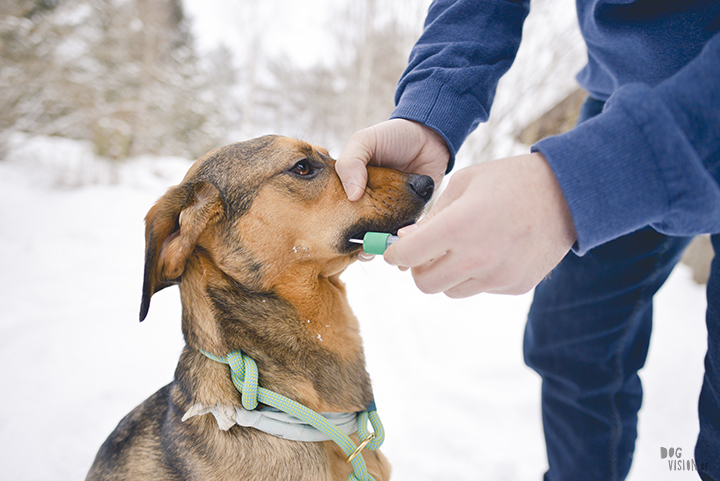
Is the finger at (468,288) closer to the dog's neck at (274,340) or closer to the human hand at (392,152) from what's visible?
the human hand at (392,152)

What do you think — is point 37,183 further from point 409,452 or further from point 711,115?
point 711,115

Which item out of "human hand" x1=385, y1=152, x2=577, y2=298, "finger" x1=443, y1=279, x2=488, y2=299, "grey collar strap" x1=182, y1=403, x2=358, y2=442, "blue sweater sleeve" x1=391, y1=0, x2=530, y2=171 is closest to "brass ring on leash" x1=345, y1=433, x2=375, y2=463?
"grey collar strap" x1=182, y1=403, x2=358, y2=442

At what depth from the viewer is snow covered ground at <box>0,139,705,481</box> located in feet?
8.44

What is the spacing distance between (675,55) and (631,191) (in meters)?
0.89

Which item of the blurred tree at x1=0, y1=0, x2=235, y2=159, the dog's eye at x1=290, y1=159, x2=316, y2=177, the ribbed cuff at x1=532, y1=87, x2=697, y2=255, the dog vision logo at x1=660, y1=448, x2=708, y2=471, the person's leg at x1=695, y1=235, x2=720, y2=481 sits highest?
the blurred tree at x1=0, y1=0, x2=235, y2=159

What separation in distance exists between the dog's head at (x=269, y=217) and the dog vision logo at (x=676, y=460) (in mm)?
2676

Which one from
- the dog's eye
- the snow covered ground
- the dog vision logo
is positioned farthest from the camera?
the snow covered ground

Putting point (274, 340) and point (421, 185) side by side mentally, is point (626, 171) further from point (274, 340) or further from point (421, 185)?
point (274, 340)

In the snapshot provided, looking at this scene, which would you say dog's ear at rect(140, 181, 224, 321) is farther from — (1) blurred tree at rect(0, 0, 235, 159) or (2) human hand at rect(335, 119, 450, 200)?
(1) blurred tree at rect(0, 0, 235, 159)

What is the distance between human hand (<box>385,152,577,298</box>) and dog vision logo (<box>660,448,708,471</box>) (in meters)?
2.67

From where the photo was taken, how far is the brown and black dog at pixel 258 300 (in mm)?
1505

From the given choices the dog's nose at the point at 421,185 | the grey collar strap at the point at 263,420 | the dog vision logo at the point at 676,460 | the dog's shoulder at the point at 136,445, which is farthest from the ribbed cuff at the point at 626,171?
the dog vision logo at the point at 676,460

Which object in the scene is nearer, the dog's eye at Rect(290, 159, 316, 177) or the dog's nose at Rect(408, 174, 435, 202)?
the dog's nose at Rect(408, 174, 435, 202)

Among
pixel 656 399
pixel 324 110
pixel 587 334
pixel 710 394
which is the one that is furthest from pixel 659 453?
pixel 324 110
